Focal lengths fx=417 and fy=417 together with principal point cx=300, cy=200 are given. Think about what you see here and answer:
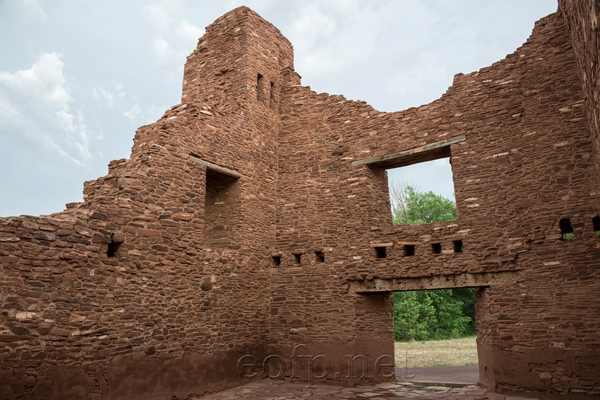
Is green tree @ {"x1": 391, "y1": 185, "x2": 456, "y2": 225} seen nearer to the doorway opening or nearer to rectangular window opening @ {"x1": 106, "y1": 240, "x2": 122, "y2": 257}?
the doorway opening

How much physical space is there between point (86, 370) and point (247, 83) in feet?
26.0

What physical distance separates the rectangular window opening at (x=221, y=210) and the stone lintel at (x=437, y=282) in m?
3.27

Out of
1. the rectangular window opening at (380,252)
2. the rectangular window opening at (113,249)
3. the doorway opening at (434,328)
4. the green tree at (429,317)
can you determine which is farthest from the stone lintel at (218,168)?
the green tree at (429,317)

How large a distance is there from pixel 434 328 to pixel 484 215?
21.8m

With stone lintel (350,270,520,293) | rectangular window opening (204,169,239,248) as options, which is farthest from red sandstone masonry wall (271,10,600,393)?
rectangular window opening (204,169,239,248)

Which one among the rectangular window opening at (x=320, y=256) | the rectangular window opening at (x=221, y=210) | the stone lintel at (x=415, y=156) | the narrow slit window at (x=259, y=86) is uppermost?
the narrow slit window at (x=259, y=86)

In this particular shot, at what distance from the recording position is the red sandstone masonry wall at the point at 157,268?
6109 millimetres

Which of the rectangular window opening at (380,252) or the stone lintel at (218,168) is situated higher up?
the stone lintel at (218,168)

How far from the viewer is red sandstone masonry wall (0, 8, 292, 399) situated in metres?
6.11

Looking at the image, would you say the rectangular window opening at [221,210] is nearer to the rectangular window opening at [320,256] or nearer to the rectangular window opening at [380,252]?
the rectangular window opening at [320,256]

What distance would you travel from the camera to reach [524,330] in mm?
8008

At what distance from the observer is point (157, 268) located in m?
8.13

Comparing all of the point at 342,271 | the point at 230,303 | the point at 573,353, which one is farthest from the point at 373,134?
the point at 573,353

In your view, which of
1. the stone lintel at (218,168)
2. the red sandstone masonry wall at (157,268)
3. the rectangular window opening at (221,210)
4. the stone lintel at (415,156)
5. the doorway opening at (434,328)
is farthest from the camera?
the doorway opening at (434,328)
